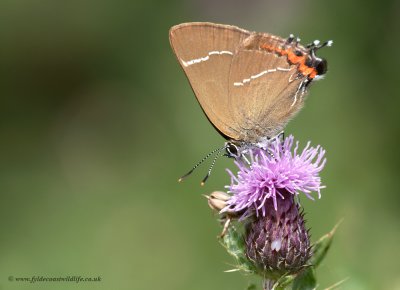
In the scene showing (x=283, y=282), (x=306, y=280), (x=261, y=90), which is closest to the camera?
(x=283, y=282)

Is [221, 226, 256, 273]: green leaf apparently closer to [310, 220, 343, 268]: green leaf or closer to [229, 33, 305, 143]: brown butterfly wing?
[310, 220, 343, 268]: green leaf

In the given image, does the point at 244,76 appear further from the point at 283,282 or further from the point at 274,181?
the point at 283,282

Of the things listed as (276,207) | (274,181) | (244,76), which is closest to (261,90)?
(244,76)

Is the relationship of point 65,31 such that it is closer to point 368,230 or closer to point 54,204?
point 54,204

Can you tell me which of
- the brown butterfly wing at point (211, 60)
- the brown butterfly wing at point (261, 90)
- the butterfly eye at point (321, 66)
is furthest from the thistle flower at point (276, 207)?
the butterfly eye at point (321, 66)

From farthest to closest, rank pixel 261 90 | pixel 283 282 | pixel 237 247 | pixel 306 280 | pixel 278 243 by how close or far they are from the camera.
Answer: pixel 261 90 < pixel 237 247 < pixel 278 243 < pixel 306 280 < pixel 283 282

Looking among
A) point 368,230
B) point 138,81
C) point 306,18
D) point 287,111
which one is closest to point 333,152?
point 368,230

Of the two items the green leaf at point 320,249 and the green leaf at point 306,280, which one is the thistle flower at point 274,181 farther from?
the green leaf at point 306,280
